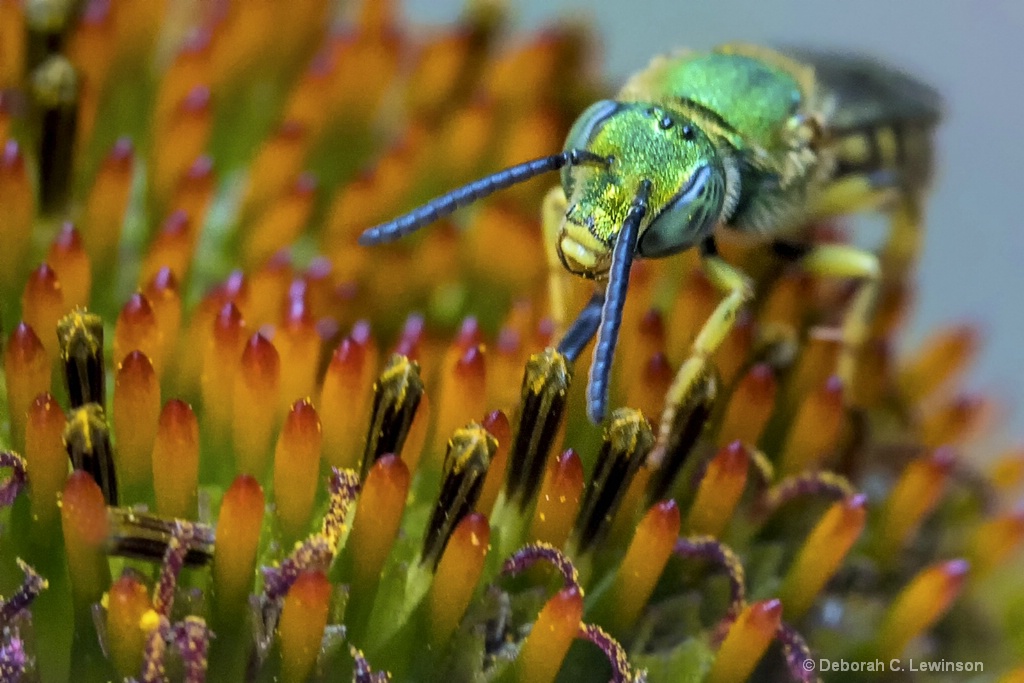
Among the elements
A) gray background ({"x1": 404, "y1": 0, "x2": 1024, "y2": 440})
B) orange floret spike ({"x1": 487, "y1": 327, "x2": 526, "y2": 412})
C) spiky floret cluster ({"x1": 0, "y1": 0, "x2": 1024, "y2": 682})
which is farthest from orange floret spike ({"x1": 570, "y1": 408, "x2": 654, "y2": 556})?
gray background ({"x1": 404, "y1": 0, "x2": 1024, "y2": 440})

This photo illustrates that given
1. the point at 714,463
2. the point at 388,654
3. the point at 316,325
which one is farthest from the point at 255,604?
the point at 714,463

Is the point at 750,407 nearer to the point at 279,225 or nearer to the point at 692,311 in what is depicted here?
the point at 692,311

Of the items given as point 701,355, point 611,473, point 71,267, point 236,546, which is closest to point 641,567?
point 611,473

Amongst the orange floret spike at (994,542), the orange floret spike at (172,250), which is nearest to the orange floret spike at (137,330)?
the orange floret spike at (172,250)

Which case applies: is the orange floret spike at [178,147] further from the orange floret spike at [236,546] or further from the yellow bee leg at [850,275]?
the yellow bee leg at [850,275]

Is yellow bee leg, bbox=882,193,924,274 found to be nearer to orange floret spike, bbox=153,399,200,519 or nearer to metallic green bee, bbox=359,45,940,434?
metallic green bee, bbox=359,45,940,434

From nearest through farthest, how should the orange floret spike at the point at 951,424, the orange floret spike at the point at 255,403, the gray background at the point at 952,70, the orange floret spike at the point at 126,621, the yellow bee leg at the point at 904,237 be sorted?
the orange floret spike at the point at 126,621, the orange floret spike at the point at 255,403, the orange floret spike at the point at 951,424, the yellow bee leg at the point at 904,237, the gray background at the point at 952,70

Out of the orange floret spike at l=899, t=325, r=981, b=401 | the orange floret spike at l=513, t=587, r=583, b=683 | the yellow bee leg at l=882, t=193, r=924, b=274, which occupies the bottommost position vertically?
the orange floret spike at l=899, t=325, r=981, b=401
